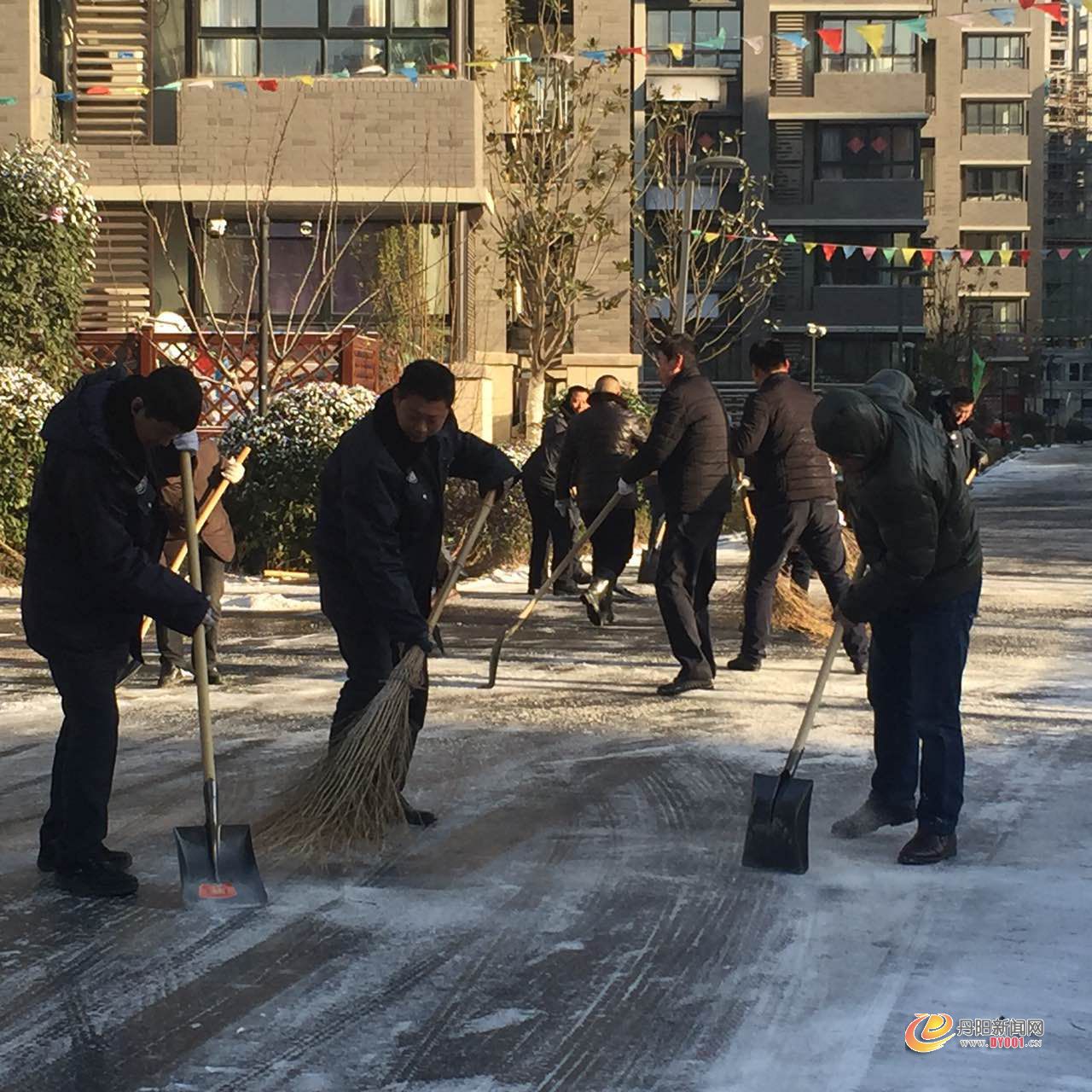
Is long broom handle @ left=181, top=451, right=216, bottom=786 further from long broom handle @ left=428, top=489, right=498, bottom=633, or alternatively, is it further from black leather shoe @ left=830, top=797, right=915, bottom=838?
black leather shoe @ left=830, top=797, right=915, bottom=838

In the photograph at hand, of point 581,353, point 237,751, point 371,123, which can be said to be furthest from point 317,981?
point 581,353

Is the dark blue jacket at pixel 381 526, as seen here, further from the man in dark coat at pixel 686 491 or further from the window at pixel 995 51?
the window at pixel 995 51

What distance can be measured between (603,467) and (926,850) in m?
7.79

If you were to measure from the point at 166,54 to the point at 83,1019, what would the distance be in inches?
811

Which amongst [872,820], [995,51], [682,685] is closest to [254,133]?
[682,685]

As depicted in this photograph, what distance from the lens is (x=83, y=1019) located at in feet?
15.8

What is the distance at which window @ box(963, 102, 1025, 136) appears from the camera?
83875 mm

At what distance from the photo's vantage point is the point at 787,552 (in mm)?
10727

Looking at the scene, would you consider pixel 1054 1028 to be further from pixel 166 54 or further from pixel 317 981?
pixel 166 54

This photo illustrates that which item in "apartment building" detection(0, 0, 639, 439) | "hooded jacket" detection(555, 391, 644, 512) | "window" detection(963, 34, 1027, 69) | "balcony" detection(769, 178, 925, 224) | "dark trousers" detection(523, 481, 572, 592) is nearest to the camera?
"hooded jacket" detection(555, 391, 644, 512)

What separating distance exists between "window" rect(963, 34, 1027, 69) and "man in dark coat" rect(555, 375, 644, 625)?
2928 inches

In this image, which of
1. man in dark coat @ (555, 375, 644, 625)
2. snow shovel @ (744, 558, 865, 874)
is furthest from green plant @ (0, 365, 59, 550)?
snow shovel @ (744, 558, 865, 874)

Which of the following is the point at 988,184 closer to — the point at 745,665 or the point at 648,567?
the point at 648,567

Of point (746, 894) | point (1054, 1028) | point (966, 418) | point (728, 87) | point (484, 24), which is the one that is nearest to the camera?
point (1054, 1028)
